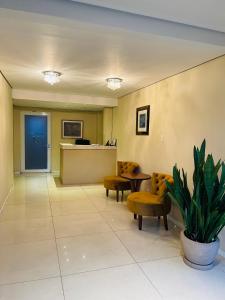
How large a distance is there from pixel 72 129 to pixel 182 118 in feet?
15.9

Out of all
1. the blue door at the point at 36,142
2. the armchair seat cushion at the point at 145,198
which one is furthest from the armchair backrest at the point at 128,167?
the blue door at the point at 36,142

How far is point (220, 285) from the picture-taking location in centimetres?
207

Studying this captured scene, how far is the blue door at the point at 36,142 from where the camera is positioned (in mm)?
7219

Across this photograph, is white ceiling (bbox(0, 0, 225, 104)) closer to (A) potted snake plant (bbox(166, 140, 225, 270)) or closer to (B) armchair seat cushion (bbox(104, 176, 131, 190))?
(A) potted snake plant (bbox(166, 140, 225, 270))

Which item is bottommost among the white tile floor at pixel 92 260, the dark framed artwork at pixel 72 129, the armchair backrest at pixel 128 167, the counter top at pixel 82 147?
the white tile floor at pixel 92 260

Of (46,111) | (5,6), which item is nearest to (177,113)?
(5,6)

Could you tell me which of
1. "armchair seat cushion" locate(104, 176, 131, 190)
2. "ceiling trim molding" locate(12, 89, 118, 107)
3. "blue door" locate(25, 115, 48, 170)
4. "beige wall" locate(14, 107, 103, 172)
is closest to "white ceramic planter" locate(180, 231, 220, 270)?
"armchair seat cushion" locate(104, 176, 131, 190)

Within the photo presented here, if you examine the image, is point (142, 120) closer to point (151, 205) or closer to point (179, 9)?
point (151, 205)

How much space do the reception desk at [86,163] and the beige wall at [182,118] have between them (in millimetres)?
1280

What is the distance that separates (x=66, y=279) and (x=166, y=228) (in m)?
1.70

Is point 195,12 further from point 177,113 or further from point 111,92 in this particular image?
point 111,92

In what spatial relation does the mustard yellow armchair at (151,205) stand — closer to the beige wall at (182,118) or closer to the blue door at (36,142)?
the beige wall at (182,118)

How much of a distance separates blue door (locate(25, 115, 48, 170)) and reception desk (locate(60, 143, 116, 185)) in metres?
1.69

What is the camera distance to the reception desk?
5.87 meters
